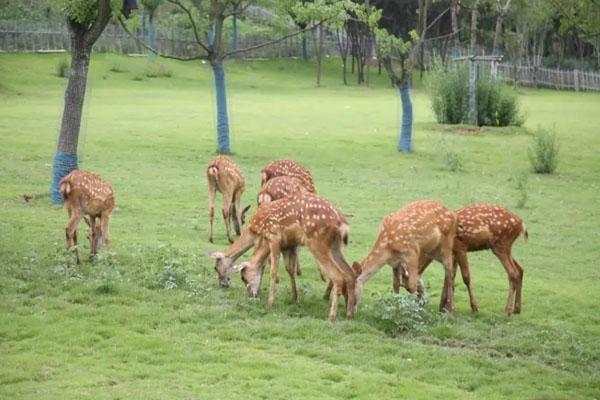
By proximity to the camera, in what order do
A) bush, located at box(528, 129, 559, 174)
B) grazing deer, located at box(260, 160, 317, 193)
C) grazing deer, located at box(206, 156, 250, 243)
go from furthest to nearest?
1. bush, located at box(528, 129, 559, 174)
2. grazing deer, located at box(206, 156, 250, 243)
3. grazing deer, located at box(260, 160, 317, 193)

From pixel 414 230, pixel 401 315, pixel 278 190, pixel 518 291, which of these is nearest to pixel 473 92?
pixel 278 190

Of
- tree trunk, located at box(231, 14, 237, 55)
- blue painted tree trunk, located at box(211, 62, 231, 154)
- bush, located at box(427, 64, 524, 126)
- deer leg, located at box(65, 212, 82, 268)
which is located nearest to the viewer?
deer leg, located at box(65, 212, 82, 268)

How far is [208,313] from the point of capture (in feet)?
39.0

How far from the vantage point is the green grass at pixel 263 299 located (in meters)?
9.93

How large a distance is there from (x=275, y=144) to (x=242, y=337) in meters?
19.4

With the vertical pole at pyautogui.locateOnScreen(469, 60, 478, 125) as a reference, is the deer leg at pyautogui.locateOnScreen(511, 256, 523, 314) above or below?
below

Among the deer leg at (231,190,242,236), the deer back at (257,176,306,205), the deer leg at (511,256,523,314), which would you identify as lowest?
the deer leg at (511,256,523,314)

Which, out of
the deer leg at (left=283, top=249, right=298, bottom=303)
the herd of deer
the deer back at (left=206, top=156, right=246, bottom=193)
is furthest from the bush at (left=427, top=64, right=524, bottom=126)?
the deer leg at (left=283, top=249, right=298, bottom=303)

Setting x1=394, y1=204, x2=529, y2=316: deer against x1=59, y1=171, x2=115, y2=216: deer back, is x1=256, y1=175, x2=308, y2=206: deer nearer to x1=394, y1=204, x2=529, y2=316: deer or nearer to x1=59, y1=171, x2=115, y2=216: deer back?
x1=59, y1=171, x2=115, y2=216: deer back

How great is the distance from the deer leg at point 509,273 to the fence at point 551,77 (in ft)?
180

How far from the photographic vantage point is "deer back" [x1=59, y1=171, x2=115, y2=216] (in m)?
13.6

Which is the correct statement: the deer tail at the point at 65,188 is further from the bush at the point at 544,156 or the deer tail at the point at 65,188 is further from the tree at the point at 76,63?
the bush at the point at 544,156

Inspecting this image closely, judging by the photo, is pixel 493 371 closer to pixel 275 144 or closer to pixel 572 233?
pixel 572 233

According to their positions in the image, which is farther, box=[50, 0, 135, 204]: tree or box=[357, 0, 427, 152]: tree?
box=[357, 0, 427, 152]: tree
